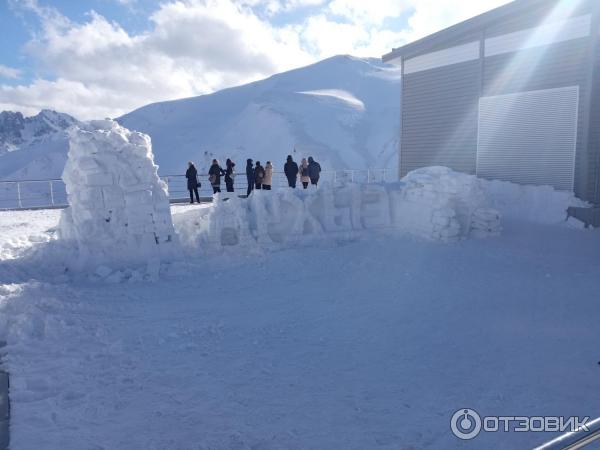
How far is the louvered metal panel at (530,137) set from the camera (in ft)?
39.8

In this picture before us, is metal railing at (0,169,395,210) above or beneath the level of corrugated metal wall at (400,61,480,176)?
beneath

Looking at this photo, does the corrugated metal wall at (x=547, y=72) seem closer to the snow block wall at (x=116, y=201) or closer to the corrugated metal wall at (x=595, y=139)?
the corrugated metal wall at (x=595, y=139)

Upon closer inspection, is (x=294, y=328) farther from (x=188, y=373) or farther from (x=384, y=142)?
(x=384, y=142)

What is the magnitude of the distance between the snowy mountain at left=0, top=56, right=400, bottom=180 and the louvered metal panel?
116ft

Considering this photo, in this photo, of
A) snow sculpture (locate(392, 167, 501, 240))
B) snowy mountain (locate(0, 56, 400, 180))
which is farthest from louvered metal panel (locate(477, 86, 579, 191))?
snowy mountain (locate(0, 56, 400, 180))

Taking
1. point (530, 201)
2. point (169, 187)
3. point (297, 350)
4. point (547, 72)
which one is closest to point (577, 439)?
point (297, 350)

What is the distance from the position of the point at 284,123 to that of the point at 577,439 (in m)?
53.9

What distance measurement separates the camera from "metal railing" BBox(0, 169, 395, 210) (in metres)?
16.7

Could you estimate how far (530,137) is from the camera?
509 inches

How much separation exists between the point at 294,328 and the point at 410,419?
2313 mm

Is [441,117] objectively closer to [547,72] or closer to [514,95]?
[514,95]

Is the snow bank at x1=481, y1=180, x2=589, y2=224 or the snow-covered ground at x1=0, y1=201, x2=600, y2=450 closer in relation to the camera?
the snow-covered ground at x1=0, y1=201, x2=600, y2=450

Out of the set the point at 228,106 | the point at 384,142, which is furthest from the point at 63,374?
the point at 228,106

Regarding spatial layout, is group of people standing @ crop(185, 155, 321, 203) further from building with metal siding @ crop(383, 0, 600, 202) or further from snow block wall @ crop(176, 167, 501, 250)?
building with metal siding @ crop(383, 0, 600, 202)
